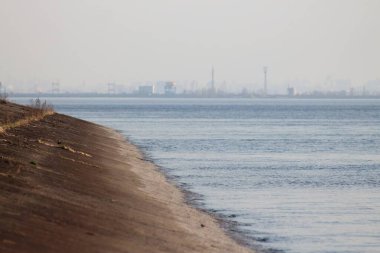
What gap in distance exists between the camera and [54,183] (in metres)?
23.5

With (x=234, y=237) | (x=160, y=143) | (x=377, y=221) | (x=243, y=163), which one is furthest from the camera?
(x=160, y=143)

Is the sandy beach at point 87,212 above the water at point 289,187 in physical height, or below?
above

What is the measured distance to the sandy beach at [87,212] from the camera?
639 inches

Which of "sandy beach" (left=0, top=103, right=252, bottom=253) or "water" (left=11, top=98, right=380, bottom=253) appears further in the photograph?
"water" (left=11, top=98, right=380, bottom=253)

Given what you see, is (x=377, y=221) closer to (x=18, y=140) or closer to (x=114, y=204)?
(x=114, y=204)

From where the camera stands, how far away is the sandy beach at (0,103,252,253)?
16219 millimetres

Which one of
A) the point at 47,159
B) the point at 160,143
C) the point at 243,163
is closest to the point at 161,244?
the point at 47,159

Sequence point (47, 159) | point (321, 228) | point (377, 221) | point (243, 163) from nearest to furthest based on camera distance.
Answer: point (321, 228)
point (377, 221)
point (47, 159)
point (243, 163)

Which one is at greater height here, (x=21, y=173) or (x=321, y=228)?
(x=21, y=173)

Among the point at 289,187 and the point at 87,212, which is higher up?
the point at 87,212

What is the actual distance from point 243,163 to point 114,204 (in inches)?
970

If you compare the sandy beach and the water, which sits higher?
the sandy beach

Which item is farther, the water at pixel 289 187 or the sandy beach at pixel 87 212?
the water at pixel 289 187

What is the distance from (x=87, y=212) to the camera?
2000 cm
